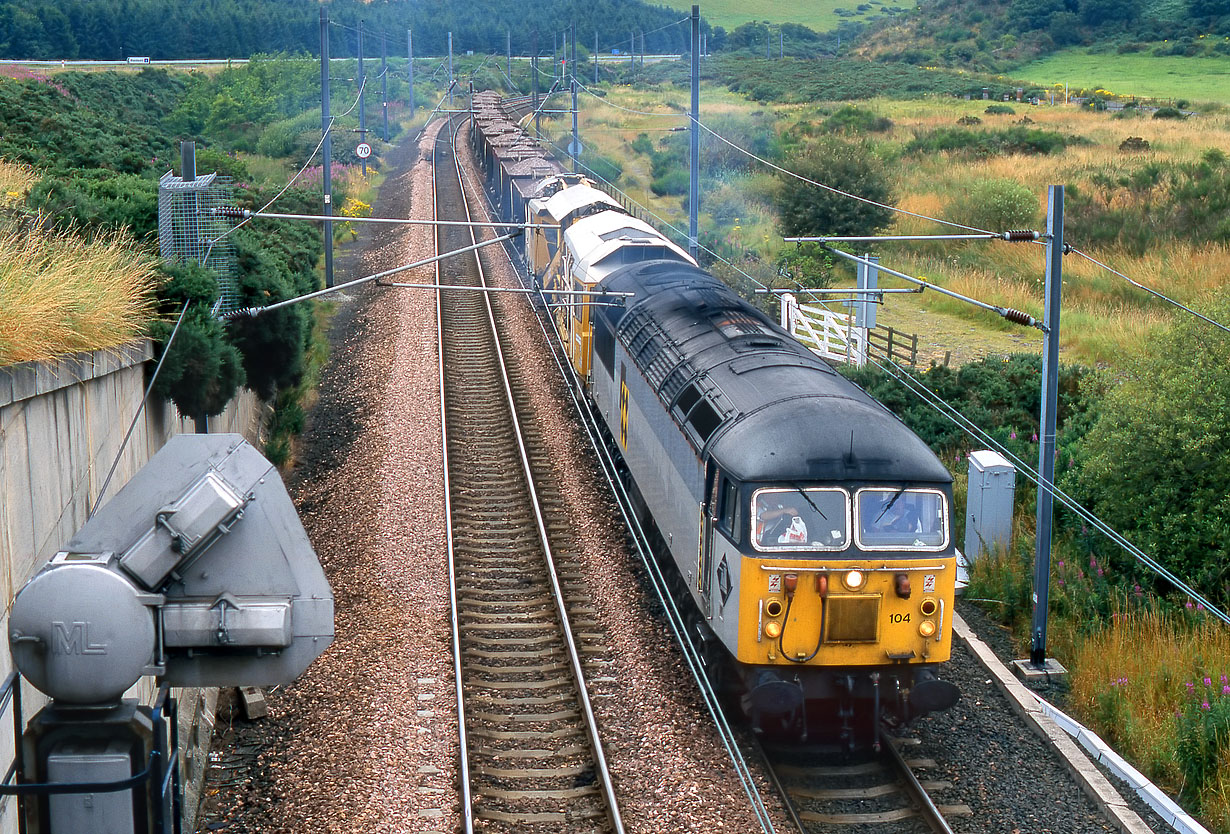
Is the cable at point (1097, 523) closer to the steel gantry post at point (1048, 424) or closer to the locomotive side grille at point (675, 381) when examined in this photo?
the steel gantry post at point (1048, 424)

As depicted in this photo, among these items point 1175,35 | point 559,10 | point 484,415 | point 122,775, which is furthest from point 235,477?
point 559,10

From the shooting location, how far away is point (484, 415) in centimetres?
2242

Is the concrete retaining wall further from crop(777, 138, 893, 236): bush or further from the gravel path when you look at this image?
crop(777, 138, 893, 236): bush

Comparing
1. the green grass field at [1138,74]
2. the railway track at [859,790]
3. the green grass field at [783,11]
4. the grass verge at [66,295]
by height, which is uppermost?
the green grass field at [783,11]

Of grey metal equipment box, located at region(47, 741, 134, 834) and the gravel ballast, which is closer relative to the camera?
grey metal equipment box, located at region(47, 741, 134, 834)

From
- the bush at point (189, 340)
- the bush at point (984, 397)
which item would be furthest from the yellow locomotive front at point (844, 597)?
the bush at point (984, 397)

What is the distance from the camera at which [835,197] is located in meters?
35.9

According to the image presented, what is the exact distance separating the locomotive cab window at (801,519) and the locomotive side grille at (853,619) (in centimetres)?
50

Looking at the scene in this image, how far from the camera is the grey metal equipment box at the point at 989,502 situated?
16.5 meters

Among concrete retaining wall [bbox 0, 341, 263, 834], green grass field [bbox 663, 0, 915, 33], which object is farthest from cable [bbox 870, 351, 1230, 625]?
green grass field [bbox 663, 0, 915, 33]

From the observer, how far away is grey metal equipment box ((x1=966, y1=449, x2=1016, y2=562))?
16.5 meters

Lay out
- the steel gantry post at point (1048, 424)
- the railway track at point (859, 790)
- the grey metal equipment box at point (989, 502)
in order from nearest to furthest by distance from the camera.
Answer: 1. the railway track at point (859, 790)
2. the steel gantry post at point (1048, 424)
3. the grey metal equipment box at point (989, 502)

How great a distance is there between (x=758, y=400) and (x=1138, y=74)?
7982 centimetres

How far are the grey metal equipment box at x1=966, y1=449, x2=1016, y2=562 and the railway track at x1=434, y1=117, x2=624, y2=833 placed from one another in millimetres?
5652
